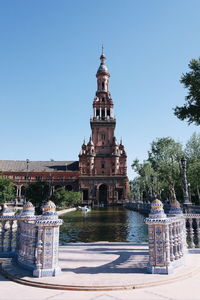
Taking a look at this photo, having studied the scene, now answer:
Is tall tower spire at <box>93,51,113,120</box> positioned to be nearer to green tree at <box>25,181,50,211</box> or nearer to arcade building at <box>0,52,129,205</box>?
arcade building at <box>0,52,129,205</box>

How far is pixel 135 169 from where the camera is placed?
66.6m

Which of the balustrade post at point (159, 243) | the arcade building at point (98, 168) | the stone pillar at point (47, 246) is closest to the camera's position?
the stone pillar at point (47, 246)

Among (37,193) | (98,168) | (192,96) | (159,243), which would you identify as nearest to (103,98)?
(98,168)

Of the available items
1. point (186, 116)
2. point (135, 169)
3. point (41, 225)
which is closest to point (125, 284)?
point (41, 225)

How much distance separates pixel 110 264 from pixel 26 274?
2384 millimetres

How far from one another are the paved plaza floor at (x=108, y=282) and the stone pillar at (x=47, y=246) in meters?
0.24

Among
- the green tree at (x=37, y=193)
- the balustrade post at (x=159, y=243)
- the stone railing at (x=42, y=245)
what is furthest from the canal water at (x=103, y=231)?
the green tree at (x=37, y=193)

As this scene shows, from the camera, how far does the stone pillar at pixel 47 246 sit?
19.3ft

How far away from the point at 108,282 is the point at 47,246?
1813 mm

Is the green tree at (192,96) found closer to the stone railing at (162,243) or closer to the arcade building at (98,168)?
the stone railing at (162,243)

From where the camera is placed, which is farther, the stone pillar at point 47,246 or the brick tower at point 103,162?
the brick tower at point 103,162

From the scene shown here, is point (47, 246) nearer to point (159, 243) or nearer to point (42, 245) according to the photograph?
point (42, 245)

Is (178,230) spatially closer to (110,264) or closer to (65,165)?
(110,264)

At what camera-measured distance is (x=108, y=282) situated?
530 centimetres
